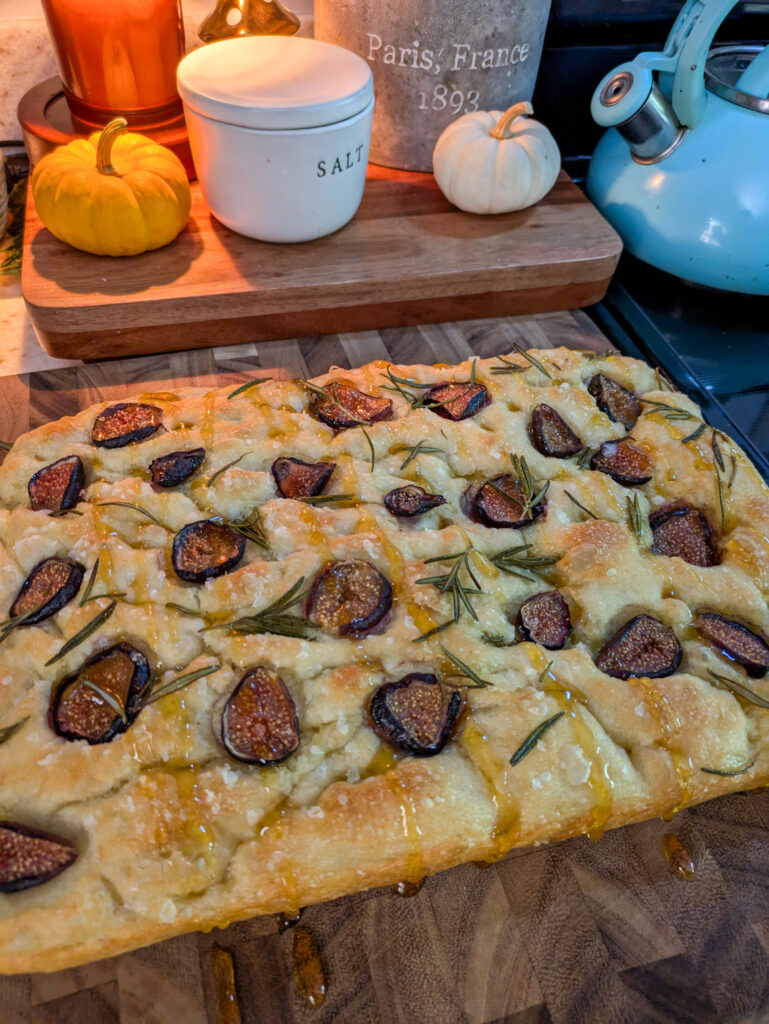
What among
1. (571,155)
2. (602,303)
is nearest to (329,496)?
(602,303)

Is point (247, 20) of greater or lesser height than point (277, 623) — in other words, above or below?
above

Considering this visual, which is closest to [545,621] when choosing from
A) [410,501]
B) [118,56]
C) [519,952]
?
[410,501]

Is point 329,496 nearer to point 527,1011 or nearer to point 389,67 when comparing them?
point 527,1011

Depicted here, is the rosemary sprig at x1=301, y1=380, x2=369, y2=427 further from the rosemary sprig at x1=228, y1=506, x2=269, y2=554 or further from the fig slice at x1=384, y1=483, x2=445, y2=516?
the rosemary sprig at x1=228, y1=506, x2=269, y2=554

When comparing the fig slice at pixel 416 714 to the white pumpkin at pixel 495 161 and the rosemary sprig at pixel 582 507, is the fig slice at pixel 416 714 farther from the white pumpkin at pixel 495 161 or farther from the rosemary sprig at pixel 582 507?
the white pumpkin at pixel 495 161

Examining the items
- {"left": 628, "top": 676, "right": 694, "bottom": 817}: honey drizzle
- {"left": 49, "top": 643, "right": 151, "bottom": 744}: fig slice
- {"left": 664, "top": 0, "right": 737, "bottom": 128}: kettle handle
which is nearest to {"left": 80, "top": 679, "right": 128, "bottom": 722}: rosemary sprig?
{"left": 49, "top": 643, "right": 151, "bottom": 744}: fig slice

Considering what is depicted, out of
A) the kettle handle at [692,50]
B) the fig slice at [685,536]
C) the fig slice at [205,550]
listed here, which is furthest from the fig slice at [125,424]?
the kettle handle at [692,50]

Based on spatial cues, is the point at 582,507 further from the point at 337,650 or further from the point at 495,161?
the point at 495,161
